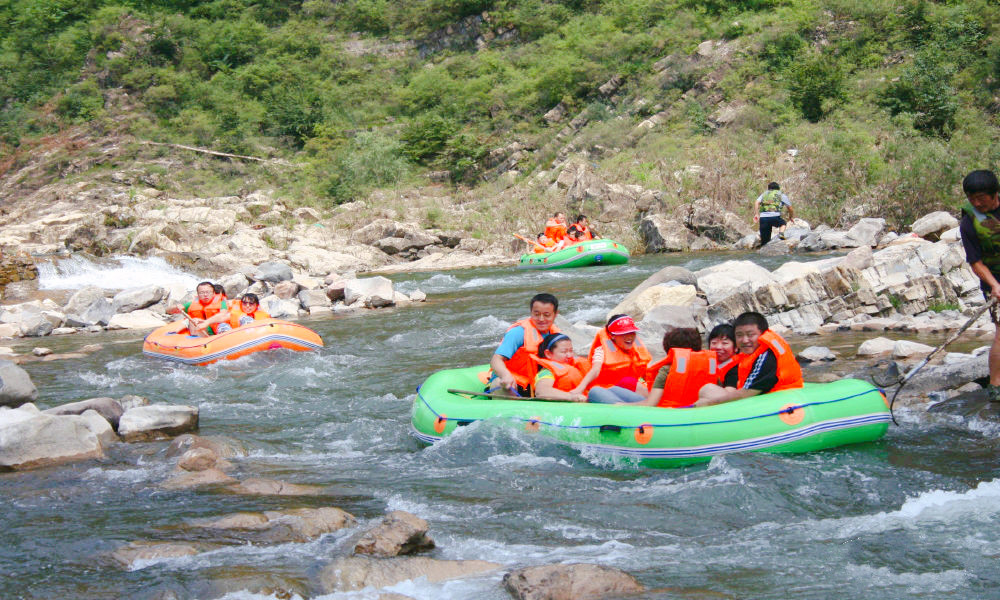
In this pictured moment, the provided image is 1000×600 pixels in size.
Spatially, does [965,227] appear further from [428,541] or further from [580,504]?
[428,541]

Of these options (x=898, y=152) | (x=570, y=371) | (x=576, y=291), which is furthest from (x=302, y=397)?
(x=898, y=152)

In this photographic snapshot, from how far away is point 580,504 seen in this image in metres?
4.23

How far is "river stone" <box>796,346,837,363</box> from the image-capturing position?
6812 mm

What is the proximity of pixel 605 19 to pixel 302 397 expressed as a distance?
2731 cm

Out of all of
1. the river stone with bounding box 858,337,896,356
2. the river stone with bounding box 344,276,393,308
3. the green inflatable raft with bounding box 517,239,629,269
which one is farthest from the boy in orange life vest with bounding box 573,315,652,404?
the green inflatable raft with bounding box 517,239,629,269

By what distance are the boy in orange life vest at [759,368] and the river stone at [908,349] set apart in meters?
2.17

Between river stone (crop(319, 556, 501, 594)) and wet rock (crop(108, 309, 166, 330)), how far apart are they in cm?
1096

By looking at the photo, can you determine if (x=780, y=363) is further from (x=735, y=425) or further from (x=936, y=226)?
(x=936, y=226)

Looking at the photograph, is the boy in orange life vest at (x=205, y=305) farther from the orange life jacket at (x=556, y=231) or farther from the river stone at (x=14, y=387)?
the orange life jacket at (x=556, y=231)

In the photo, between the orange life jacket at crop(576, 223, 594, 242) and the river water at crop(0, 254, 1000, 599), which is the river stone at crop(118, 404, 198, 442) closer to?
the river water at crop(0, 254, 1000, 599)

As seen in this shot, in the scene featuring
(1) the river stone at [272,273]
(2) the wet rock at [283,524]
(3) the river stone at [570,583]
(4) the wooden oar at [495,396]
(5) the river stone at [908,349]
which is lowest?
(1) the river stone at [272,273]

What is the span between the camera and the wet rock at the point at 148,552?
3.59 meters

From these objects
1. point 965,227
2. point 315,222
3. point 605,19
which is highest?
point 605,19

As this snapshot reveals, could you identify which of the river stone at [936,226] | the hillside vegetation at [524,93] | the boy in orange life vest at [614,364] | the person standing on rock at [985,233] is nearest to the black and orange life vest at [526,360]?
the boy in orange life vest at [614,364]
